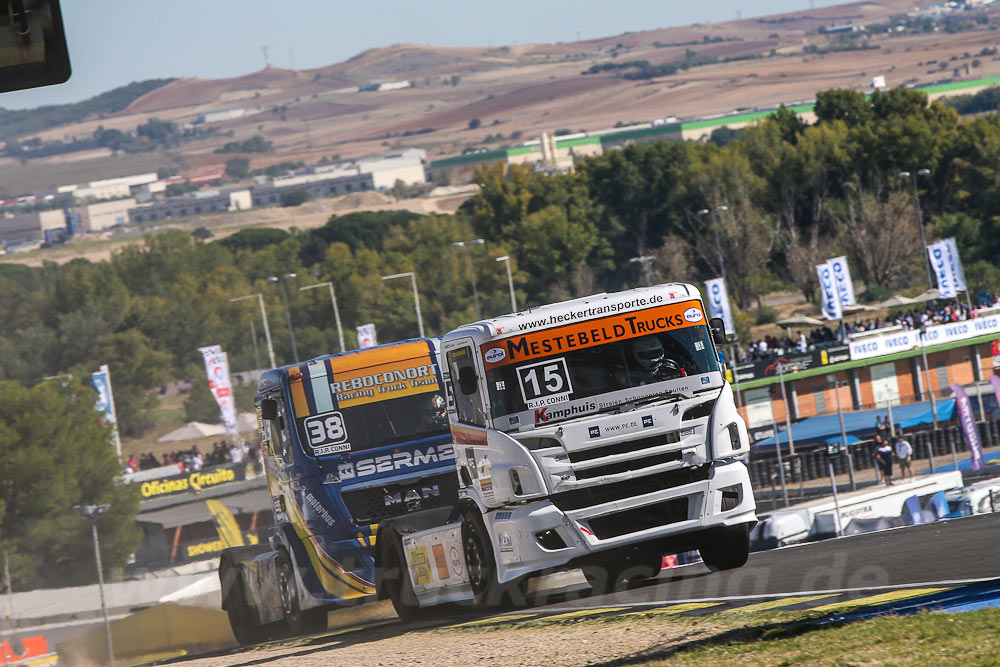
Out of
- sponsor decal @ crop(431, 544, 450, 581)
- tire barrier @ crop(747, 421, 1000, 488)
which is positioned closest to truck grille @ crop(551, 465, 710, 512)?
sponsor decal @ crop(431, 544, 450, 581)

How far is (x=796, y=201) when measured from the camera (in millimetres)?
96938

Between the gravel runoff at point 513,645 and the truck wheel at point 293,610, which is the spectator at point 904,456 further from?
the gravel runoff at point 513,645

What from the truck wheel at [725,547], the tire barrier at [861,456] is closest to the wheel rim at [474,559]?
the truck wheel at [725,547]

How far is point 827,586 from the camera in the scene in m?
13.2

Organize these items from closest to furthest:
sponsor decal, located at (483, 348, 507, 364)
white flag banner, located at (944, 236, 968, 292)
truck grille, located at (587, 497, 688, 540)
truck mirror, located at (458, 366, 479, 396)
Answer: truck grille, located at (587, 497, 688, 540) → sponsor decal, located at (483, 348, 507, 364) → truck mirror, located at (458, 366, 479, 396) → white flag banner, located at (944, 236, 968, 292)

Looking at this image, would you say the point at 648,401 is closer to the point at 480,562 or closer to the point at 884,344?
the point at 480,562

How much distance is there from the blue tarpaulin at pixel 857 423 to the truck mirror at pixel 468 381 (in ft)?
115

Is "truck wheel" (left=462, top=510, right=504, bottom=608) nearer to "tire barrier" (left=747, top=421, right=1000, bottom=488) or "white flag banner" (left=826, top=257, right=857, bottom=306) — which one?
"tire barrier" (left=747, top=421, right=1000, bottom=488)

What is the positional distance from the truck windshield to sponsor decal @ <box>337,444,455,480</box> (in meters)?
3.79

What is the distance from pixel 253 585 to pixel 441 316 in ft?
269

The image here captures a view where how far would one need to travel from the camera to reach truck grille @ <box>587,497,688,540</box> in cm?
1272

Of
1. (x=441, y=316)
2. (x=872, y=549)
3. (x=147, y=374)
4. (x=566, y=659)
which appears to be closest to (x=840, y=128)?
(x=441, y=316)

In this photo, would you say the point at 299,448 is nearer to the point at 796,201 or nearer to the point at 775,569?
the point at 775,569

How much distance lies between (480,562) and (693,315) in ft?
10.7
